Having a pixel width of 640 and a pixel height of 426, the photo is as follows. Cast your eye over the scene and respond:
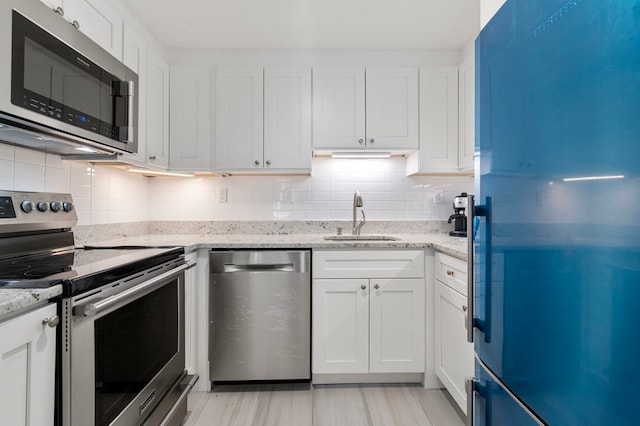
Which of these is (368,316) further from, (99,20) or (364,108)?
(99,20)

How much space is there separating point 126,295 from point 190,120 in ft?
5.06

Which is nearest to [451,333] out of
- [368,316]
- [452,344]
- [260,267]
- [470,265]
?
[452,344]

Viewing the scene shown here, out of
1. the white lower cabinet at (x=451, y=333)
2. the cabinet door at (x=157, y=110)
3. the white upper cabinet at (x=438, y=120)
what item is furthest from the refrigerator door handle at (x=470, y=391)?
the cabinet door at (x=157, y=110)

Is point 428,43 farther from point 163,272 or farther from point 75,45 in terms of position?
point 163,272

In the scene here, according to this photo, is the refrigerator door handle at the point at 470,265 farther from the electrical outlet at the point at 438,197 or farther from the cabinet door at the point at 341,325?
the electrical outlet at the point at 438,197

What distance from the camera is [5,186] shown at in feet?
4.73

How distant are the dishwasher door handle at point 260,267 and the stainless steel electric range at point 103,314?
0.33 meters

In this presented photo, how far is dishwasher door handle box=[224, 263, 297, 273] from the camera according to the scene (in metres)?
2.07

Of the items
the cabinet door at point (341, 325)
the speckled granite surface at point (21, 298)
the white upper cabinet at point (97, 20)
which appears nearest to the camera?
the speckled granite surface at point (21, 298)

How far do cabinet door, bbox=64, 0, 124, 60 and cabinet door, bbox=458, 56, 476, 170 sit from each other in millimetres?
2131

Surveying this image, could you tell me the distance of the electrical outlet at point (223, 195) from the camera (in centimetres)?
270

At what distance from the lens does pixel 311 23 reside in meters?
2.18

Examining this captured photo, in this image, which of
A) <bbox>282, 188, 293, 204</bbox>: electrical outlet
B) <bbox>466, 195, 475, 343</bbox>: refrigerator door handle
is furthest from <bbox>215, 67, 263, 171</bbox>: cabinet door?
<bbox>466, 195, 475, 343</bbox>: refrigerator door handle

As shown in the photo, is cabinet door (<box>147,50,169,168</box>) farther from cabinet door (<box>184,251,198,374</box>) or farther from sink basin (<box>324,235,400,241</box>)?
sink basin (<box>324,235,400,241</box>)
